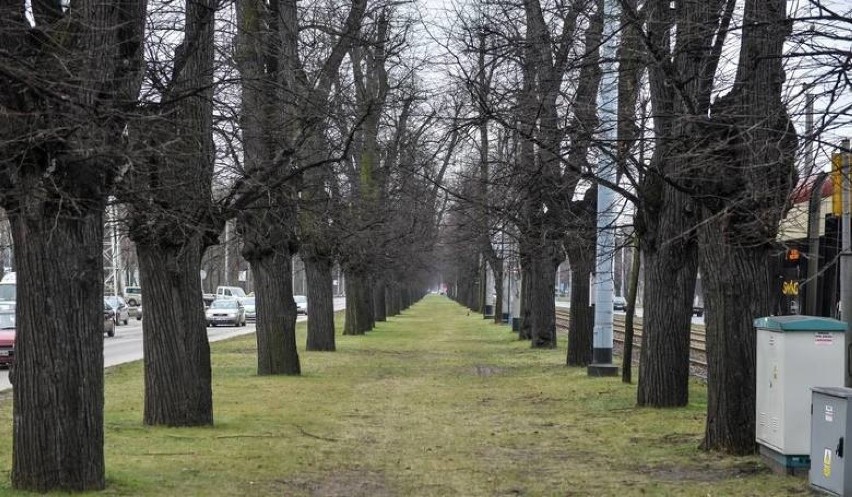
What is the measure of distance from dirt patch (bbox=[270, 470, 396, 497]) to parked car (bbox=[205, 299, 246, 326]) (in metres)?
47.9

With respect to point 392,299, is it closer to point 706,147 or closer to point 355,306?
point 355,306

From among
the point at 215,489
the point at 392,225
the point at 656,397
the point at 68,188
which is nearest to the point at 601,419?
the point at 656,397

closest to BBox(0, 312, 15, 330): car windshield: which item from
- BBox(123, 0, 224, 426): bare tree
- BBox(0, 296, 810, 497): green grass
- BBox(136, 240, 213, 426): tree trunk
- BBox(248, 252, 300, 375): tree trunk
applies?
BBox(0, 296, 810, 497): green grass

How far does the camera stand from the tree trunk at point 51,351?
8.97m

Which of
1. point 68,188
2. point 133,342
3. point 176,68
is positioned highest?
point 176,68

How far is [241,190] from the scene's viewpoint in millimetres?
14797

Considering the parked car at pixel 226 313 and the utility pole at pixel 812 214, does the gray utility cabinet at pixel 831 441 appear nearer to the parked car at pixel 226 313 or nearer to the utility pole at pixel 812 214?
the utility pole at pixel 812 214

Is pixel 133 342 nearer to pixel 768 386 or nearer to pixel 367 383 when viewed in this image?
pixel 367 383

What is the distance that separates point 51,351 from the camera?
9.05 m

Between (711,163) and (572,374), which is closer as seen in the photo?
(711,163)

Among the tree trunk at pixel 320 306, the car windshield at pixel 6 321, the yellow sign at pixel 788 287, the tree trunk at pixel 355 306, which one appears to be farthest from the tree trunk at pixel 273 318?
the tree trunk at pixel 355 306

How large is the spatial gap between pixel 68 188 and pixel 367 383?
543 inches

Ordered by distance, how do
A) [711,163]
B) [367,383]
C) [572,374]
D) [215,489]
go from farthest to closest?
[572,374] < [367,383] < [711,163] < [215,489]

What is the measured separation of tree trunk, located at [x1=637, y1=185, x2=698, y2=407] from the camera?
1647 centimetres
